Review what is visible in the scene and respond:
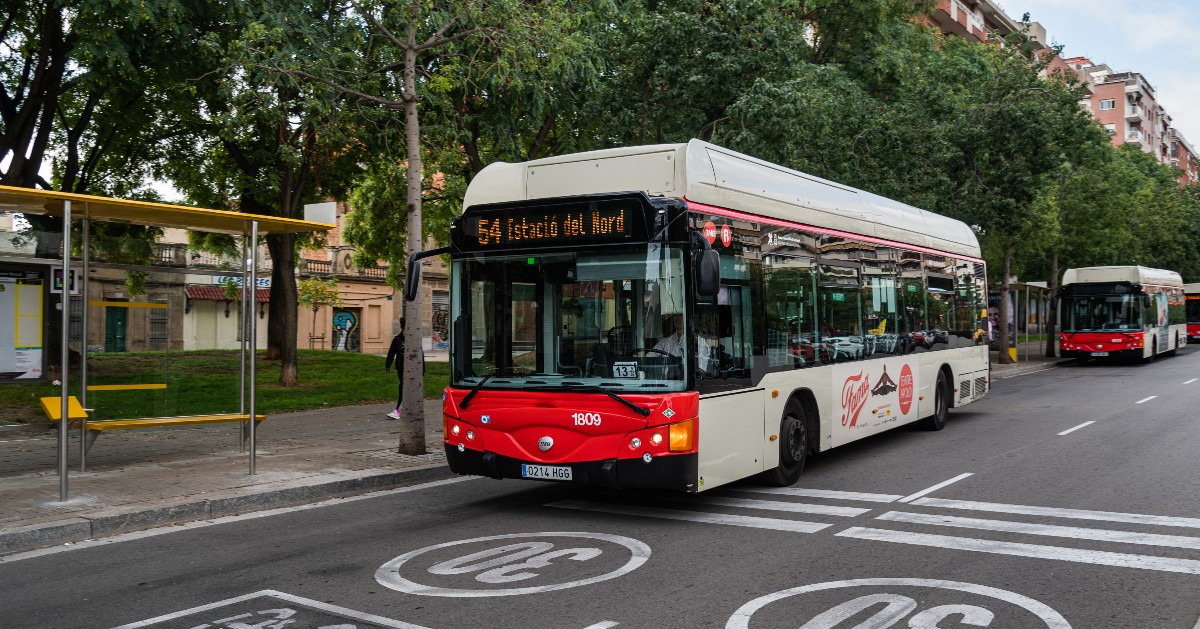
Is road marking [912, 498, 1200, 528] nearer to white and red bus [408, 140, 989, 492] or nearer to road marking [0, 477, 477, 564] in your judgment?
white and red bus [408, 140, 989, 492]

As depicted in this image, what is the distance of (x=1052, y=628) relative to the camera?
5062 mm

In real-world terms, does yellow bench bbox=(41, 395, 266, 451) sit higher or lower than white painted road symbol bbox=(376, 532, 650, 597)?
higher

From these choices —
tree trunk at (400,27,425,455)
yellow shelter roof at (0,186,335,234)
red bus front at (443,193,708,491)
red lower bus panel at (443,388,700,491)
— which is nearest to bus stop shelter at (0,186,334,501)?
yellow shelter roof at (0,186,335,234)

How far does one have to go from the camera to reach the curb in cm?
747

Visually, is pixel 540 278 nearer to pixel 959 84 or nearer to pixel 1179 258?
pixel 959 84

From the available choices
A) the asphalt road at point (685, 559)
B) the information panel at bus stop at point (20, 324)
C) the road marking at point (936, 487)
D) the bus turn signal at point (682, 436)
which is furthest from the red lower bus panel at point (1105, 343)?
the information panel at bus stop at point (20, 324)

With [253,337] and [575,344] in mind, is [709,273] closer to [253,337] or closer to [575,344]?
[575,344]

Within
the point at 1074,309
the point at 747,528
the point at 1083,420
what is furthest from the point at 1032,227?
the point at 747,528

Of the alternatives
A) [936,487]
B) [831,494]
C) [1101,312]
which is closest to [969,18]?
[1101,312]

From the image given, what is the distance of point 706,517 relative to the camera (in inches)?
323

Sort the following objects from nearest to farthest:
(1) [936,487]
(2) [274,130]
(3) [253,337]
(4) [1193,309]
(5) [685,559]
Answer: (5) [685,559] → (1) [936,487] → (3) [253,337] → (2) [274,130] → (4) [1193,309]

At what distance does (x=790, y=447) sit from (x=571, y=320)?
2.99 m

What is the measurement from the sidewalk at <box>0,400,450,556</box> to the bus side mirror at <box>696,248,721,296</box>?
4.80 metres

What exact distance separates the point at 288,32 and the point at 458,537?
953cm
